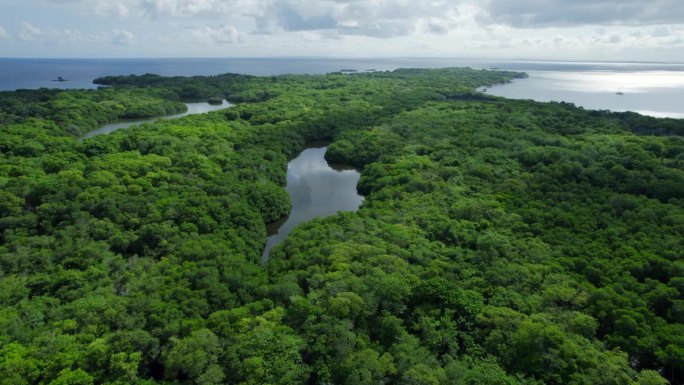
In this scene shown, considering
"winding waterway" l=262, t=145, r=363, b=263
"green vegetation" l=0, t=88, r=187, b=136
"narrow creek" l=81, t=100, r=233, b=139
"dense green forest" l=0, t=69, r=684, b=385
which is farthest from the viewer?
"narrow creek" l=81, t=100, r=233, b=139

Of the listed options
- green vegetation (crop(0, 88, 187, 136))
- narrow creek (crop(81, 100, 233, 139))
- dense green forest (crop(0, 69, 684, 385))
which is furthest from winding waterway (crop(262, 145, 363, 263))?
green vegetation (crop(0, 88, 187, 136))

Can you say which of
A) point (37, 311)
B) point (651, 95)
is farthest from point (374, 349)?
point (651, 95)

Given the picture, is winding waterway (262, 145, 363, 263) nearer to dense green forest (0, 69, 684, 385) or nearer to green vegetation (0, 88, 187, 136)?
dense green forest (0, 69, 684, 385)

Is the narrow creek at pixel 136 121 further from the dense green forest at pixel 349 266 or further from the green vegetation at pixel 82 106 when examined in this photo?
the dense green forest at pixel 349 266

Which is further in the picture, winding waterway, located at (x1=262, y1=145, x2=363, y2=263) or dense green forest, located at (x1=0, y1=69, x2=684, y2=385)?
winding waterway, located at (x1=262, y1=145, x2=363, y2=263)

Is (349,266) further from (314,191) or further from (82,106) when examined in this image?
(82,106)
